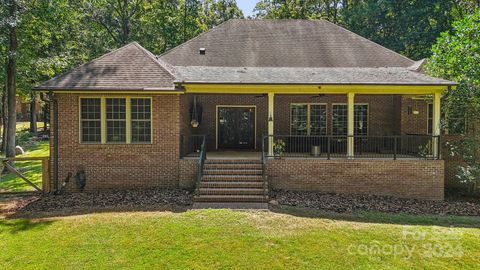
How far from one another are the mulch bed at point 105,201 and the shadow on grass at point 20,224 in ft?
1.98

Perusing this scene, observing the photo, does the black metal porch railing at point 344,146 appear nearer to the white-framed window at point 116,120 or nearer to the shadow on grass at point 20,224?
the white-framed window at point 116,120

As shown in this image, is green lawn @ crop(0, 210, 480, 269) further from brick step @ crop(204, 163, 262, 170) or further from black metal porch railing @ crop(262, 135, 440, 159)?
black metal porch railing @ crop(262, 135, 440, 159)

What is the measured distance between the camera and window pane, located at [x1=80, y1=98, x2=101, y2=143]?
10742mm

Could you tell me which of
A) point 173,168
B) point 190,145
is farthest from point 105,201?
point 190,145

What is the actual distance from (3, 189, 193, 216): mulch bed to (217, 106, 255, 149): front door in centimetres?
489

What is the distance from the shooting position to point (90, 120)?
1074cm

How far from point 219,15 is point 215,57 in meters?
18.4

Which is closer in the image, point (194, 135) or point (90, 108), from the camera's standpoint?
point (90, 108)

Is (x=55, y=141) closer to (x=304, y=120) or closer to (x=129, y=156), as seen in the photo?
(x=129, y=156)

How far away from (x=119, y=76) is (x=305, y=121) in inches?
316

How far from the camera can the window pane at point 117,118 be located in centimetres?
1077

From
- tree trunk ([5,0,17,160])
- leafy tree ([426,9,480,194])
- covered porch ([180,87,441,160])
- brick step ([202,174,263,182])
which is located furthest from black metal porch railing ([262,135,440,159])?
tree trunk ([5,0,17,160])

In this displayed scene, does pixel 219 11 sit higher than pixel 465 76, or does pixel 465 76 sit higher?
pixel 219 11

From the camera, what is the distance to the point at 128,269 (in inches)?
229
